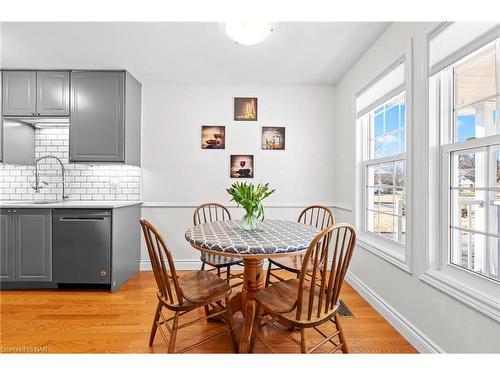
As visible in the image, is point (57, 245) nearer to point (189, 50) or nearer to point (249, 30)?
point (189, 50)

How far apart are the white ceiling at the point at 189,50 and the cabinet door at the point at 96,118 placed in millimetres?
168

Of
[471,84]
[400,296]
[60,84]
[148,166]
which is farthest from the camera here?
[148,166]

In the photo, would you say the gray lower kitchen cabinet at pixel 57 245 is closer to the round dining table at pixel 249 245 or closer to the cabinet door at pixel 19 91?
the cabinet door at pixel 19 91

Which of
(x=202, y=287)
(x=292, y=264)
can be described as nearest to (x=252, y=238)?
(x=202, y=287)

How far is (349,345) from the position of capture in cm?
180

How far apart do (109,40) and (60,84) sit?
3.53 ft

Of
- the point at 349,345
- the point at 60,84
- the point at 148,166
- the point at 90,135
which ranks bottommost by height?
the point at 349,345

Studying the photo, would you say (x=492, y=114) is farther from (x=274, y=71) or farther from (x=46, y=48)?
(x=46, y=48)

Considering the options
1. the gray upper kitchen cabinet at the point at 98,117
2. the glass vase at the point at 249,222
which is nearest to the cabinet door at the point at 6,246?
the gray upper kitchen cabinet at the point at 98,117

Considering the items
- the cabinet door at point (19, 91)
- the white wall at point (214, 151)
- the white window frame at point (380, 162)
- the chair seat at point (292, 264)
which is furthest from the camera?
the white wall at point (214, 151)

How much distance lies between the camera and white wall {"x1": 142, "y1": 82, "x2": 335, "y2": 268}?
3.41m

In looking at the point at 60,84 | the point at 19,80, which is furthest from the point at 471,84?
the point at 19,80

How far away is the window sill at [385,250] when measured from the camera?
1953mm

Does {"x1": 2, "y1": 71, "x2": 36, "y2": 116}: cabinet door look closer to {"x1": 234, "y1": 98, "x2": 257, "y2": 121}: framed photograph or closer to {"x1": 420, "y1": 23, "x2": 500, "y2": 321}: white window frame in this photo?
{"x1": 234, "y1": 98, "x2": 257, "y2": 121}: framed photograph
